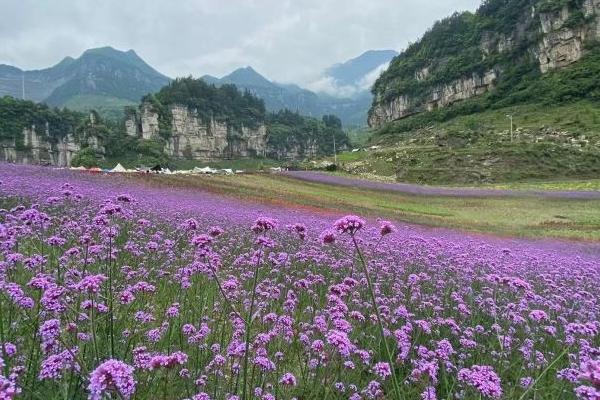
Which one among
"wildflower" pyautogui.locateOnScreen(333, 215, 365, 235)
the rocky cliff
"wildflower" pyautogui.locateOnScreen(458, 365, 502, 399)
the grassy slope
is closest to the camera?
"wildflower" pyautogui.locateOnScreen(458, 365, 502, 399)

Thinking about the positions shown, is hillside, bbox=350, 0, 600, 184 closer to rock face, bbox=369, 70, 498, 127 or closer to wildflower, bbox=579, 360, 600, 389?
rock face, bbox=369, 70, 498, 127

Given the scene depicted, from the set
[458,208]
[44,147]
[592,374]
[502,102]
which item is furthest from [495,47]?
[592,374]

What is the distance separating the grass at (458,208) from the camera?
79.6ft

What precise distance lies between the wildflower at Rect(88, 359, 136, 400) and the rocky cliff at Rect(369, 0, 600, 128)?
14734cm

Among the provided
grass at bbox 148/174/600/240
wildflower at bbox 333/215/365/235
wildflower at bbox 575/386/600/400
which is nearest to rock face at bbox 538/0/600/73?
grass at bbox 148/174/600/240

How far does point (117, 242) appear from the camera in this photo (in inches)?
381

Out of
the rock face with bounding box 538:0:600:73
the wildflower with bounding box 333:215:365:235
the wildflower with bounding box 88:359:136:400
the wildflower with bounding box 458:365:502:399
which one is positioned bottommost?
the wildflower with bounding box 458:365:502:399

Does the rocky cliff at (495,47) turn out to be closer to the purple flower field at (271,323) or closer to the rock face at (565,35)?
the rock face at (565,35)

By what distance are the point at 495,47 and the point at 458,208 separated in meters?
148

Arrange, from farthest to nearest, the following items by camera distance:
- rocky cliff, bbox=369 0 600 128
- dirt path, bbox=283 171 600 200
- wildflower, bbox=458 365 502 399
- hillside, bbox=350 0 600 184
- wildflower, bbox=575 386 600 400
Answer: rocky cliff, bbox=369 0 600 128 → hillside, bbox=350 0 600 184 → dirt path, bbox=283 171 600 200 → wildflower, bbox=458 365 502 399 → wildflower, bbox=575 386 600 400

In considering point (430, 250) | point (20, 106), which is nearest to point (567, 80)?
point (430, 250)

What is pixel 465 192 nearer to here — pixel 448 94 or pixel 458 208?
pixel 458 208

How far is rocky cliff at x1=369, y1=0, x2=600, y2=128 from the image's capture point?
414ft

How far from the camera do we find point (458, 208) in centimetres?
3378
